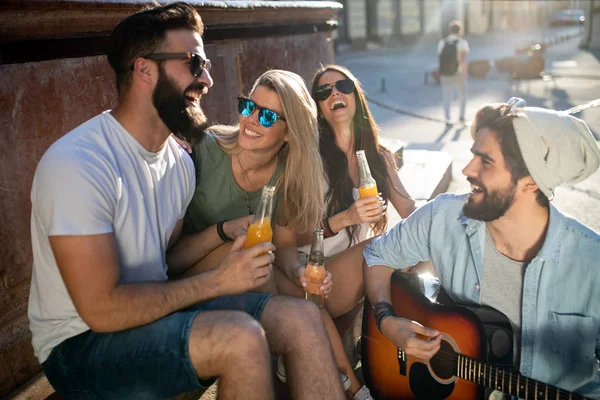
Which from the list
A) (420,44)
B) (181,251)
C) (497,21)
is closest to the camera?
(181,251)

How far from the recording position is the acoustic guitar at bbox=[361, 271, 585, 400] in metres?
2.31

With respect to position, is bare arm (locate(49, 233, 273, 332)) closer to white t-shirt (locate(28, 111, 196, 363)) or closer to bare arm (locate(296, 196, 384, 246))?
white t-shirt (locate(28, 111, 196, 363))

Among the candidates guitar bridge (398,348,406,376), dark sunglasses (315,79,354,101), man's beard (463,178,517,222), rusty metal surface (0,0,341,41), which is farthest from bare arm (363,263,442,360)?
rusty metal surface (0,0,341,41)

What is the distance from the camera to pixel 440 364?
2.57 metres

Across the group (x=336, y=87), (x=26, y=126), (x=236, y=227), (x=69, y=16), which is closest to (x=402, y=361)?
(x=236, y=227)

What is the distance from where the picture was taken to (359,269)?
3078mm

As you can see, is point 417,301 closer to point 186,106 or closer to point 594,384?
point 594,384

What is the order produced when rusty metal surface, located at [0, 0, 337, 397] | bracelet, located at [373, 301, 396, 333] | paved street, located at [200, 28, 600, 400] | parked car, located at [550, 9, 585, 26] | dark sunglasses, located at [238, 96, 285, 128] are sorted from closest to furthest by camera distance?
1. rusty metal surface, located at [0, 0, 337, 397]
2. bracelet, located at [373, 301, 396, 333]
3. dark sunglasses, located at [238, 96, 285, 128]
4. paved street, located at [200, 28, 600, 400]
5. parked car, located at [550, 9, 585, 26]

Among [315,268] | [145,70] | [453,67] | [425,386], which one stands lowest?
[425,386]

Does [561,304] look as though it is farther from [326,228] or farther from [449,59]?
[449,59]

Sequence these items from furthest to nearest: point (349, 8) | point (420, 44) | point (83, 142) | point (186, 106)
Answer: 1. point (420, 44)
2. point (349, 8)
3. point (186, 106)
4. point (83, 142)

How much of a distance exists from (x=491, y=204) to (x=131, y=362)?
4.99ft

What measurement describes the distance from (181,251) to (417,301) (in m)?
1.17

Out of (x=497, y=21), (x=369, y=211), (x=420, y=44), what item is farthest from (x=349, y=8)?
(x=369, y=211)
